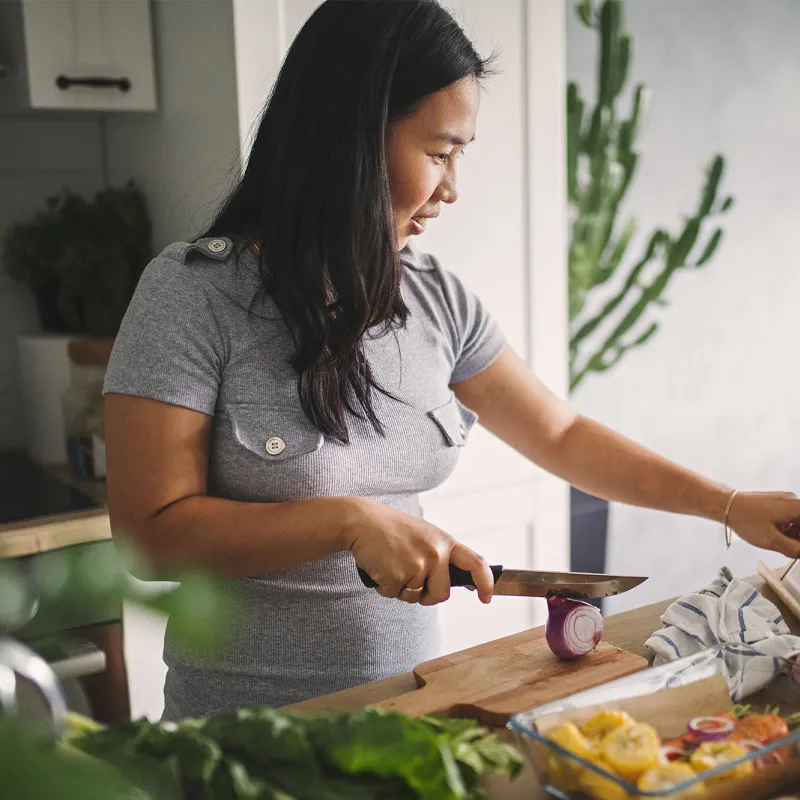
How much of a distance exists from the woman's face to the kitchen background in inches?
22.8

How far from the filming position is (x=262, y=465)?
3.49ft

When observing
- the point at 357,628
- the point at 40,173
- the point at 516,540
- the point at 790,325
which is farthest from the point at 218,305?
the point at 790,325

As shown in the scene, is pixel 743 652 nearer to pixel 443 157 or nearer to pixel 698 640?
pixel 698 640

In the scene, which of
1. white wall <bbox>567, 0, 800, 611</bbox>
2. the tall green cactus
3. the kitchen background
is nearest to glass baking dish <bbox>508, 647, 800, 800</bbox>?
the kitchen background

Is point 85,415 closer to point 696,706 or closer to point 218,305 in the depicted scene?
point 218,305

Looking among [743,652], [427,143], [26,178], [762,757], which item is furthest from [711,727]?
[26,178]

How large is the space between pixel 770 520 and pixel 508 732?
1.51 feet

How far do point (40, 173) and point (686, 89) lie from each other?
1.93 metres

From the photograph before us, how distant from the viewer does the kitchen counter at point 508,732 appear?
735 mm

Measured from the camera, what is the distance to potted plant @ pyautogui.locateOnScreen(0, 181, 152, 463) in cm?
195

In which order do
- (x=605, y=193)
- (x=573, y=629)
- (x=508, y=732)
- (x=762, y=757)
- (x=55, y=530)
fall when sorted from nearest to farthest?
→ 1. (x=762, y=757)
2. (x=508, y=732)
3. (x=573, y=629)
4. (x=55, y=530)
5. (x=605, y=193)

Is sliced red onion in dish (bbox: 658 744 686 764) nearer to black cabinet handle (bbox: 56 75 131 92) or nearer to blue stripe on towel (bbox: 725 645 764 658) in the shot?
blue stripe on towel (bbox: 725 645 764 658)

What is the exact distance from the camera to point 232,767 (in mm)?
516

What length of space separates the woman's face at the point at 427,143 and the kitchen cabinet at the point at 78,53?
0.95m
